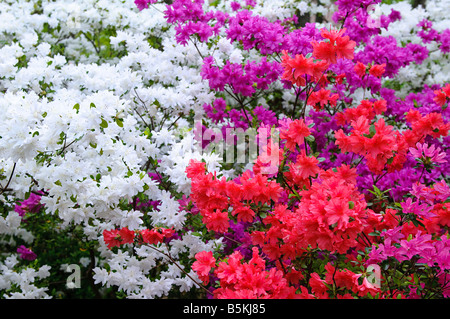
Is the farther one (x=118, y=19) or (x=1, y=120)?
(x=118, y=19)

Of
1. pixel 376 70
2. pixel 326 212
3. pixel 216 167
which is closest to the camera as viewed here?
pixel 326 212

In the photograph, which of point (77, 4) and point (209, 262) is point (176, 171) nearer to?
point (209, 262)

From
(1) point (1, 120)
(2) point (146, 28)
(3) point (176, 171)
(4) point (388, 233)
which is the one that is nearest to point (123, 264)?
(3) point (176, 171)

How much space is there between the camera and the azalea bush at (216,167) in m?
1.70

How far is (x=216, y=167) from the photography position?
2422mm

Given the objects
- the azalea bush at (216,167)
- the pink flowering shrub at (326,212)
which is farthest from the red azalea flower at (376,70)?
the pink flowering shrub at (326,212)

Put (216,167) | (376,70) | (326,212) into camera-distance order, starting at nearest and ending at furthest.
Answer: (326,212) → (216,167) → (376,70)

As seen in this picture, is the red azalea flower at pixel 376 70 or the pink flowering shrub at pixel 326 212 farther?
the red azalea flower at pixel 376 70

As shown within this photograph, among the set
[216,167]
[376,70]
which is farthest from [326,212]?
[376,70]

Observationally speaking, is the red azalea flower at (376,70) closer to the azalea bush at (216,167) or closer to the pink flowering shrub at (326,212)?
the azalea bush at (216,167)

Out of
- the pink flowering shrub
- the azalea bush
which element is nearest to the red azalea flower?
the azalea bush

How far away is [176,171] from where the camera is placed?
7.34ft

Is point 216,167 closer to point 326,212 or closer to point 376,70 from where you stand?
point 326,212
